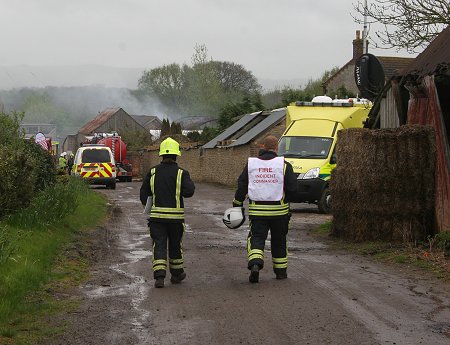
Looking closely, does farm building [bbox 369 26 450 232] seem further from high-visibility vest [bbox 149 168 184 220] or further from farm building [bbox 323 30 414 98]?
farm building [bbox 323 30 414 98]

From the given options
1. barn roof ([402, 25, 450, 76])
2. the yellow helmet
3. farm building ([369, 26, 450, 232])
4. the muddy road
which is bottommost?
the muddy road

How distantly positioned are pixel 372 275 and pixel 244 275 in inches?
64.4

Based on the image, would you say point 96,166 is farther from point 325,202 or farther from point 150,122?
point 150,122

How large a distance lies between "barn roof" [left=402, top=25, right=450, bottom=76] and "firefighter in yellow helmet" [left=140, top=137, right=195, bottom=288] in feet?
15.1

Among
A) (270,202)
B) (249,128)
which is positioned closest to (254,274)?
(270,202)

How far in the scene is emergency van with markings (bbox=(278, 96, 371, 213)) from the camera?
21438 millimetres

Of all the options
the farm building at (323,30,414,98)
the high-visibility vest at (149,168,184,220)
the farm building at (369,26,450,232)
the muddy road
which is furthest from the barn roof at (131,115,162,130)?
the high-visibility vest at (149,168,184,220)

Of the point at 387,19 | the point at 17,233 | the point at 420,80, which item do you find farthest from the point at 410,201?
the point at 387,19

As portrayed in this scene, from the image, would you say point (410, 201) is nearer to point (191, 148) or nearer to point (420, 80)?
point (420, 80)

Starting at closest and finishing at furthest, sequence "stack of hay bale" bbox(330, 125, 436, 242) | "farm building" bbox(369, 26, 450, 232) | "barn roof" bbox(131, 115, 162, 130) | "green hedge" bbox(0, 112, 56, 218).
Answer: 1. "green hedge" bbox(0, 112, 56, 218)
2. "farm building" bbox(369, 26, 450, 232)
3. "stack of hay bale" bbox(330, 125, 436, 242)
4. "barn roof" bbox(131, 115, 162, 130)

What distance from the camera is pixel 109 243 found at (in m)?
14.8

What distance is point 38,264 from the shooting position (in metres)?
10.7

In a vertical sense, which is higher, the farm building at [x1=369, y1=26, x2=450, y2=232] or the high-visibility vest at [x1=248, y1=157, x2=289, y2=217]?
the farm building at [x1=369, y1=26, x2=450, y2=232]

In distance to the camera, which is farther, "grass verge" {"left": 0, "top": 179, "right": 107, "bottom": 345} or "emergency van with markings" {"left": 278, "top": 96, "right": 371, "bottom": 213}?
"emergency van with markings" {"left": 278, "top": 96, "right": 371, "bottom": 213}
